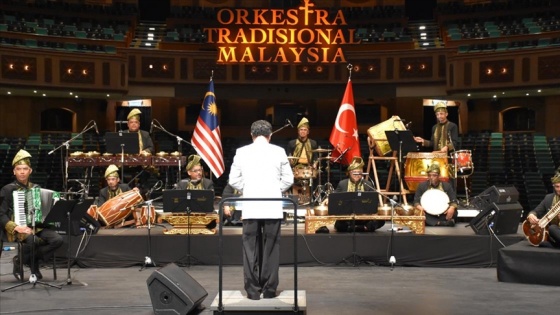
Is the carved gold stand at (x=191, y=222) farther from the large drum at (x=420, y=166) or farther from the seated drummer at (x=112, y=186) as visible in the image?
the large drum at (x=420, y=166)

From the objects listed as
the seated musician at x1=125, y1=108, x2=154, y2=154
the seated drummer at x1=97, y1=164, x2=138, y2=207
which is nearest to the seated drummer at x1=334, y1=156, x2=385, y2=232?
the seated drummer at x1=97, y1=164, x2=138, y2=207

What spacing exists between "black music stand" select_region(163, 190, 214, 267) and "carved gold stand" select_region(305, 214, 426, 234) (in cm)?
171

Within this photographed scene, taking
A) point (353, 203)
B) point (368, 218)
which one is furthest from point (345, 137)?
point (353, 203)

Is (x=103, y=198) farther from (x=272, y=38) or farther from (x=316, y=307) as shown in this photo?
(x=272, y=38)

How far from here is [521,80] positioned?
1099 inches

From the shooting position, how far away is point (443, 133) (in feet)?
49.8

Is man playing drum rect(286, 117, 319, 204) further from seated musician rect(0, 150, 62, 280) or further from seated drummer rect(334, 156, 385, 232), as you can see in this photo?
seated musician rect(0, 150, 62, 280)

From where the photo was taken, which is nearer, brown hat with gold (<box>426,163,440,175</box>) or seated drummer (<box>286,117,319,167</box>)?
brown hat with gold (<box>426,163,440,175</box>)

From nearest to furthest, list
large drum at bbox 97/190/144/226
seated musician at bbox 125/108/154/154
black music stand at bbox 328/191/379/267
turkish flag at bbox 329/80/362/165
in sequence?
black music stand at bbox 328/191/379/267 → large drum at bbox 97/190/144/226 → seated musician at bbox 125/108/154/154 → turkish flag at bbox 329/80/362/165

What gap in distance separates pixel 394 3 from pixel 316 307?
2679cm

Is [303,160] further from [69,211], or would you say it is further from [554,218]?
[69,211]

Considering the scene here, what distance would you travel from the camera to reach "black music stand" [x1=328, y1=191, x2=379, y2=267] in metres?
12.0

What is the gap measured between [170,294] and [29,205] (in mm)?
3017

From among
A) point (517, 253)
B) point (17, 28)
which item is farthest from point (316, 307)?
point (17, 28)
